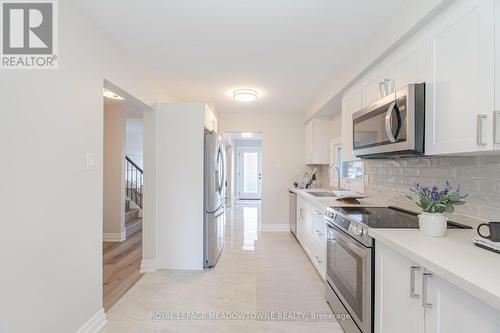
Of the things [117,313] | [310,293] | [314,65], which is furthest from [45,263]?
[314,65]

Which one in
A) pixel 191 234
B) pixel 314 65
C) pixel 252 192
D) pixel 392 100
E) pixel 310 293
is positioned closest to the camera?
pixel 392 100

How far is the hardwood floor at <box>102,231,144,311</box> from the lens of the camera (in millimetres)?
2562

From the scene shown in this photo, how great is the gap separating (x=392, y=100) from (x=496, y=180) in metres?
Answer: 0.74

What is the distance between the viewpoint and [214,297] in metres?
2.47

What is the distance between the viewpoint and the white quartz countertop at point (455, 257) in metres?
0.82

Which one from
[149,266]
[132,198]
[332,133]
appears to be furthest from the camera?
[132,198]

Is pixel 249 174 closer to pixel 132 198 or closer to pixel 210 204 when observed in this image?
pixel 132 198

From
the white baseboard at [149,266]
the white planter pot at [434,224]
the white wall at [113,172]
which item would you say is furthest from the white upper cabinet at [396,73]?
the white wall at [113,172]

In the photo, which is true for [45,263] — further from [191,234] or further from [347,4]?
[347,4]

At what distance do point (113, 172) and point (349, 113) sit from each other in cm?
396

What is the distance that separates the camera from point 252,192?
10.3 m

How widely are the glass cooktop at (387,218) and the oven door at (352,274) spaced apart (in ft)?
0.50

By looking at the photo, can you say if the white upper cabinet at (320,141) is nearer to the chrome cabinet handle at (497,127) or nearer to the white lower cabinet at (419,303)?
the white lower cabinet at (419,303)

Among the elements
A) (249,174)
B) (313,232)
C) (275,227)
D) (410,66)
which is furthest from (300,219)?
(249,174)
